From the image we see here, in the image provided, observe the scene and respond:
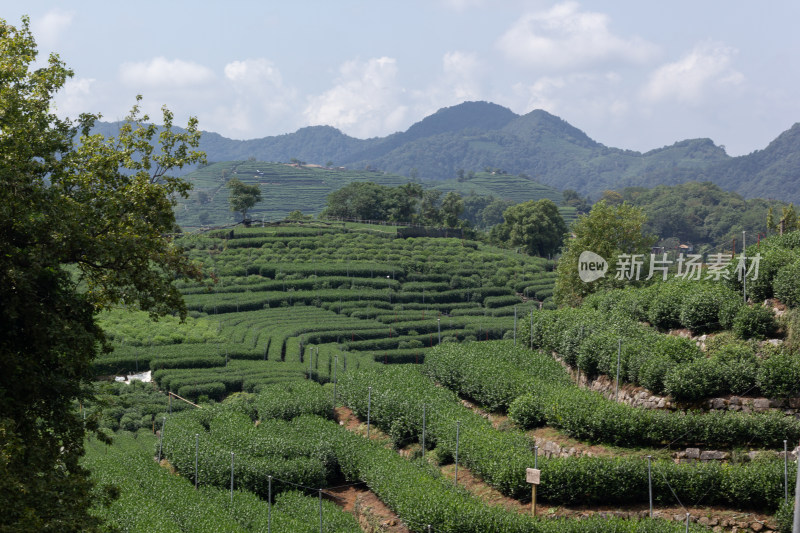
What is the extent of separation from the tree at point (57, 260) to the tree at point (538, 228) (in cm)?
7119

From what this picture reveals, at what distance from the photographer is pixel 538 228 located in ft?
271

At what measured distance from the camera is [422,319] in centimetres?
5884

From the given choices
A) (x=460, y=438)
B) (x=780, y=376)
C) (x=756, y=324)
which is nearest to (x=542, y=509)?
(x=460, y=438)

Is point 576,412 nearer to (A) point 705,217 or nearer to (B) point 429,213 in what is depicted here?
(B) point 429,213

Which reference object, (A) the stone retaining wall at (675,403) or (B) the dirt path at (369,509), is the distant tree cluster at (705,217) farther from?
(B) the dirt path at (369,509)

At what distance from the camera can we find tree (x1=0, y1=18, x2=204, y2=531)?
446 inches

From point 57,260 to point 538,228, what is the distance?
A: 73752 millimetres

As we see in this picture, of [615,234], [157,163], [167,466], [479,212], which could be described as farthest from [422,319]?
[479,212]

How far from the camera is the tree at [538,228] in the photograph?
8275cm

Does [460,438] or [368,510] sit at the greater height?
[460,438]

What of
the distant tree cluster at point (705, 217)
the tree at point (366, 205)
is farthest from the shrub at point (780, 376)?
the distant tree cluster at point (705, 217)

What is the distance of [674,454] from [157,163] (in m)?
14.5

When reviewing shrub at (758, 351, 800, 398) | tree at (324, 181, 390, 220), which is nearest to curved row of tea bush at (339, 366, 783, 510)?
shrub at (758, 351, 800, 398)

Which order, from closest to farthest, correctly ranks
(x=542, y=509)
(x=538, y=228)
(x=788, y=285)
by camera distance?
(x=542, y=509), (x=788, y=285), (x=538, y=228)
